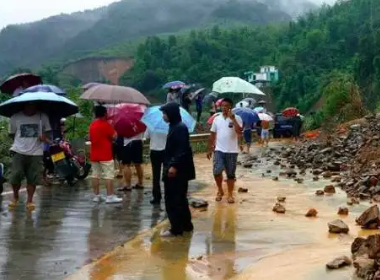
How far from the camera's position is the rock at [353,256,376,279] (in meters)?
4.80

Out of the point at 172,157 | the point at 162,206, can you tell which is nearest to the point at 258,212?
the point at 162,206

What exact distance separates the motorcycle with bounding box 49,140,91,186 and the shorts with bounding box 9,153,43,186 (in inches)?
82.6

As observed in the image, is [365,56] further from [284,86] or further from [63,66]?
[63,66]

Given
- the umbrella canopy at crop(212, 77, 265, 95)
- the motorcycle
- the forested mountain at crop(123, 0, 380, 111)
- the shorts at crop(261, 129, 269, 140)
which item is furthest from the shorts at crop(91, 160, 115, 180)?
the forested mountain at crop(123, 0, 380, 111)

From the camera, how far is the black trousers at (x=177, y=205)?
22.7 feet

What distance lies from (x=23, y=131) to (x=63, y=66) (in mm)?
100190

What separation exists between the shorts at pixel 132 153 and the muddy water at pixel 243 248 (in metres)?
1.81

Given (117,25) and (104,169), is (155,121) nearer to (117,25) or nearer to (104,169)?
(104,169)

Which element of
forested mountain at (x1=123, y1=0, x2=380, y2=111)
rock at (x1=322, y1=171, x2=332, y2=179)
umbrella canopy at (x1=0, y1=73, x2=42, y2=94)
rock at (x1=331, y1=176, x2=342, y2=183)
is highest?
forested mountain at (x1=123, y1=0, x2=380, y2=111)

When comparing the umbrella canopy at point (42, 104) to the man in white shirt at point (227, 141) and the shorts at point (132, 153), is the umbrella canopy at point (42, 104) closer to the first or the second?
the shorts at point (132, 153)

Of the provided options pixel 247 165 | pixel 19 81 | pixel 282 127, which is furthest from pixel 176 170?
pixel 282 127

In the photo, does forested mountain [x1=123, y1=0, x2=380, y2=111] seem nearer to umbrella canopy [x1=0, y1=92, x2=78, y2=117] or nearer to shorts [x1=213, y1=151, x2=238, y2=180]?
shorts [x1=213, y1=151, x2=238, y2=180]

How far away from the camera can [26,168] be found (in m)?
8.32

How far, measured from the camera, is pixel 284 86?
60.8 m
